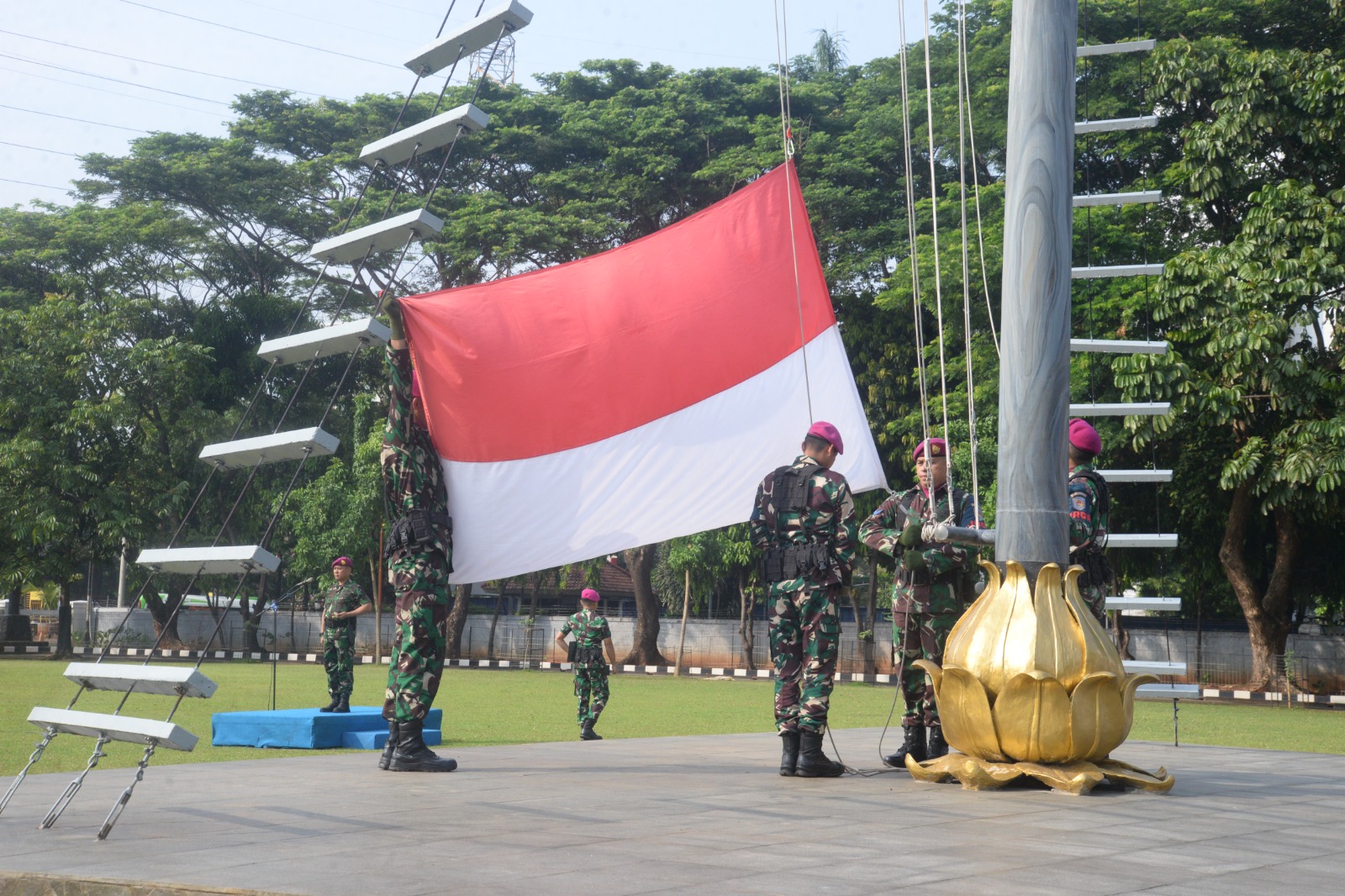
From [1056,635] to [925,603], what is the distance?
141 cm

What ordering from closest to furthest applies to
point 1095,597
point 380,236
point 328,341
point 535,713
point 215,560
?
1. point 215,560
2. point 328,341
3. point 380,236
4. point 1095,597
5. point 535,713

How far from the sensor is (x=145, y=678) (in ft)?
17.2

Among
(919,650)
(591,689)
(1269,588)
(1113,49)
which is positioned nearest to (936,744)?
(919,650)

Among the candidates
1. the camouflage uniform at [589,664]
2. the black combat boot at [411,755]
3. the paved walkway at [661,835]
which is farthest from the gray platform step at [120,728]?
the camouflage uniform at [589,664]

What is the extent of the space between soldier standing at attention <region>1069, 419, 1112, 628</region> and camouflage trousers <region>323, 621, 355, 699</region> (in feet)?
26.3

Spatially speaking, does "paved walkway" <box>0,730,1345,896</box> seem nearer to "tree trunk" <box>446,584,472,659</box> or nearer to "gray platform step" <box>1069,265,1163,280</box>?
"gray platform step" <box>1069,265,1163,280</box>

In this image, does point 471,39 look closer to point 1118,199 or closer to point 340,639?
point 1118,199

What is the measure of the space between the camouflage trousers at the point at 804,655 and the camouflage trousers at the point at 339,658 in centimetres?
718

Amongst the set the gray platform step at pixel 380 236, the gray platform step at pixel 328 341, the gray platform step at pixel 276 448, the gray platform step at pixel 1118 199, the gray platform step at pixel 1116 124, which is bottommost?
the gray platform step at pixel 276 448

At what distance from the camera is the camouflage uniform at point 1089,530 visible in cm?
776

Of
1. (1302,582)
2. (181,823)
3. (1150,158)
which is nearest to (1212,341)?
(1150,158)

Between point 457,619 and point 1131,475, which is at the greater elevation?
point 1131,475

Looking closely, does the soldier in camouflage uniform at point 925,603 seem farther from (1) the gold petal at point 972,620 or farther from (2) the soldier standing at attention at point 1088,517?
(1) the gold petal at point 972,620

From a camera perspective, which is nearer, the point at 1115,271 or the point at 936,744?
the point at 1115,271
